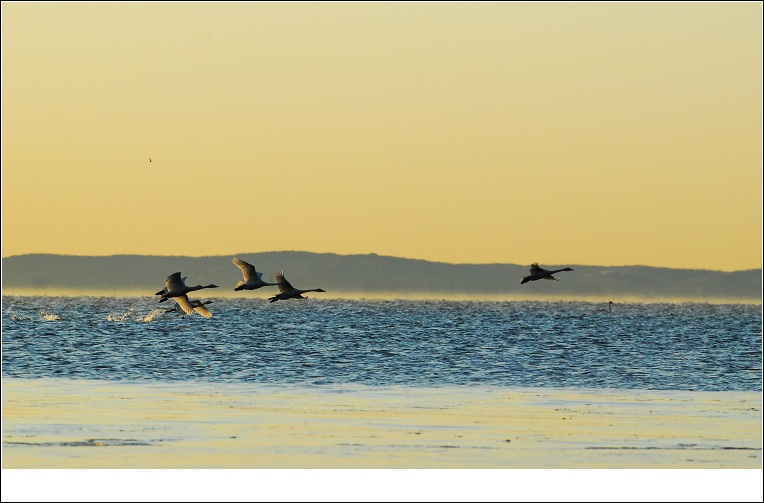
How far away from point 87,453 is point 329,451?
3.79m

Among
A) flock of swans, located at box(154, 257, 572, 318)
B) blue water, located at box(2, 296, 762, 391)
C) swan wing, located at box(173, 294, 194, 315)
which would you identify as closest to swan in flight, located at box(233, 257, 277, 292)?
flock of swans, located at box(154, 257, 572, 318)

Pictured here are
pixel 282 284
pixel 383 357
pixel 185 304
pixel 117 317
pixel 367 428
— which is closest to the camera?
pixel 367 428

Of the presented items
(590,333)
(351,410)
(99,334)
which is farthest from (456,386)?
(590,333)

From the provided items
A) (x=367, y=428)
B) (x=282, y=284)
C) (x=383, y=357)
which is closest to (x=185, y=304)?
(x=282, y=284)

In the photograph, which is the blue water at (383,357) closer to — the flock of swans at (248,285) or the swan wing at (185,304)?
the swan wing at (185,304)

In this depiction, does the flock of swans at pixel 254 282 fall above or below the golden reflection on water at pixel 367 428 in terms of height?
above

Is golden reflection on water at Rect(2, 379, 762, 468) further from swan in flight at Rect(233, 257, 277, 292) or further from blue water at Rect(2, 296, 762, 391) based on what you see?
blue water at Rect(2, 296, 762, 391)

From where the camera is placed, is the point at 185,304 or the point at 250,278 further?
the point at 185,304

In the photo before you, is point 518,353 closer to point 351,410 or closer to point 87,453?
point 351,410

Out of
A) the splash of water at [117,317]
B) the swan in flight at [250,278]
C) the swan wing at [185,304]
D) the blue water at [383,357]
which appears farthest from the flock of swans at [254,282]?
the splash of water at [117,317]

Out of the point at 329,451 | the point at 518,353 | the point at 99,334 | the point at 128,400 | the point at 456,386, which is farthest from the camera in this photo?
the point at 99,334

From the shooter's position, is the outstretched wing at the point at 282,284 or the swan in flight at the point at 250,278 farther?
the outstretched wing at the point at 282,284

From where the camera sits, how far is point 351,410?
2894 centimetres

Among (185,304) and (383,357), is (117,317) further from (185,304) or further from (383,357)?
(185,304)
